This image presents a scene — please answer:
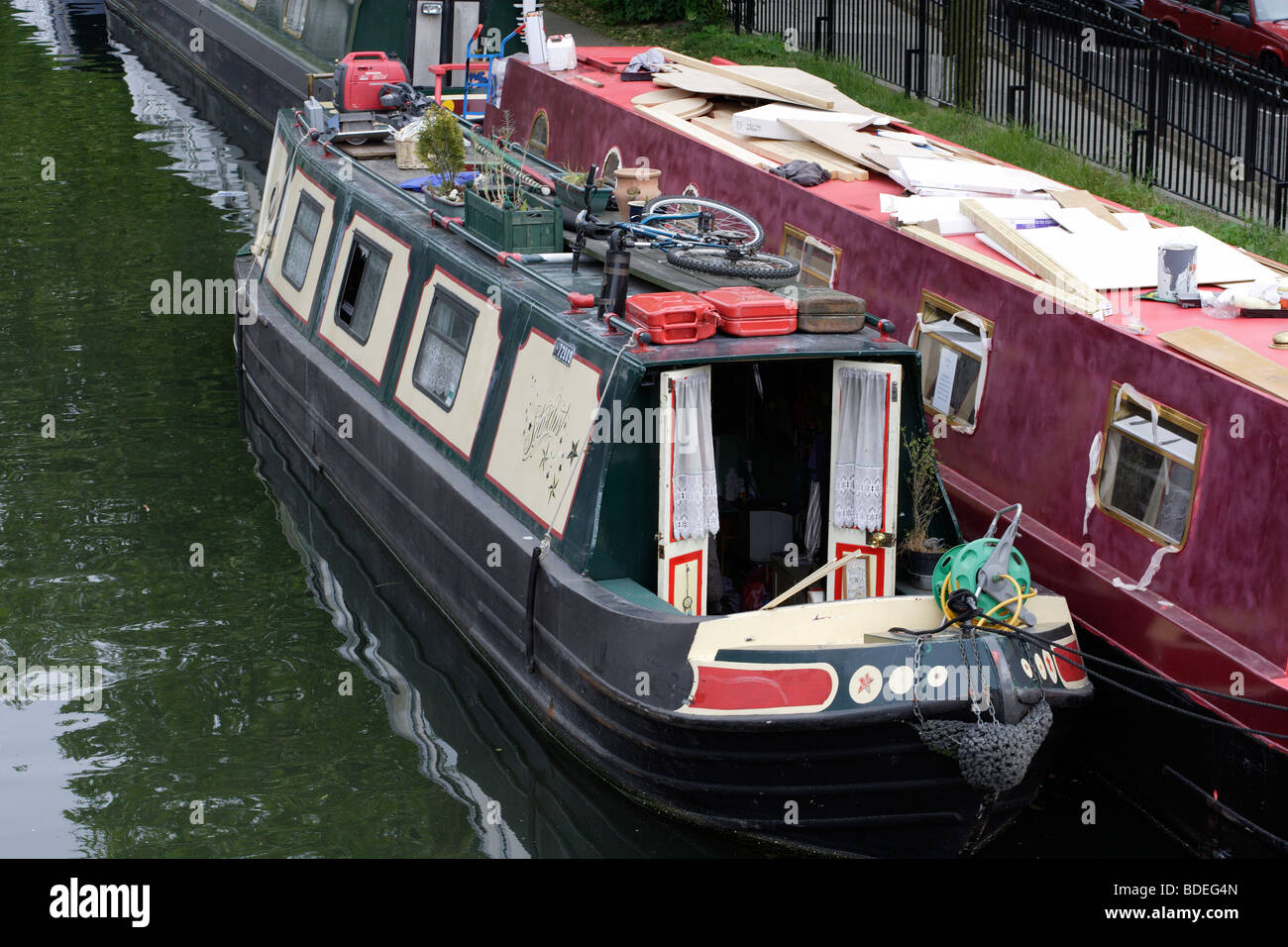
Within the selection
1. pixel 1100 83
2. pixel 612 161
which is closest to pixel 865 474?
pixel 612 161

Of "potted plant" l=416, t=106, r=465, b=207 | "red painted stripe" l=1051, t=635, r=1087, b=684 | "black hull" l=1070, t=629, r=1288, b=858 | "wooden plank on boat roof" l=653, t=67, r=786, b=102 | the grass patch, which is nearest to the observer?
"black hull" l=1070, t=629, r=1288, b=858

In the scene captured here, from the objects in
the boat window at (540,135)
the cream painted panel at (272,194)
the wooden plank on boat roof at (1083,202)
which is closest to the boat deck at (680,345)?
the wooden plank on boat roof at (1083,202)

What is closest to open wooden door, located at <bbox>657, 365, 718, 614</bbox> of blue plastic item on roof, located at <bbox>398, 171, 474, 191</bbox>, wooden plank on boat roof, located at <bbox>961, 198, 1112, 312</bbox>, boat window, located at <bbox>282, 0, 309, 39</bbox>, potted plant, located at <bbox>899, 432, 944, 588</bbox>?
potted plant, located at <bbox>899, 432, 944, 588</bbox>

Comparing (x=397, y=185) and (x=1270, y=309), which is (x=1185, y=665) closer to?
(x=1270, y=309)

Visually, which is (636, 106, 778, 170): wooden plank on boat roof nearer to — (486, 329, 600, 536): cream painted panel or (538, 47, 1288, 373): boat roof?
(538, 47, 1288, 373): boat roof

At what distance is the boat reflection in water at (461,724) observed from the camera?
322 inches

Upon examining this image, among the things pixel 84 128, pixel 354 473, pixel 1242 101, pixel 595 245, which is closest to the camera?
pixel 595 245

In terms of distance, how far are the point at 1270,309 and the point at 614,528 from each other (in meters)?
3.46

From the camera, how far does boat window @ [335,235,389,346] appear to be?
11305 mm

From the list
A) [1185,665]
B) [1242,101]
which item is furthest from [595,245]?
[1242,101]

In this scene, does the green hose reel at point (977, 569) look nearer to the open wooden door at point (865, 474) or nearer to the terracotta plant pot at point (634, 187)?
the open wooden door at point (865, 474)

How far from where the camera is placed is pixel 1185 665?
7832mm

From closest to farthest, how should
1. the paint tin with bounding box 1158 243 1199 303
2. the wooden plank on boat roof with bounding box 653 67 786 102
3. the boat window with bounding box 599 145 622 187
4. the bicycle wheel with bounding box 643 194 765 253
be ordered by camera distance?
the paint tin with bounding box 1158 243 1199 303, the bicycle wheel with bounding box 643 194 765 253, the wooden plank on boat roof with bounding box 653 67 786 102, the boat window with bounding box 599 145 622 187

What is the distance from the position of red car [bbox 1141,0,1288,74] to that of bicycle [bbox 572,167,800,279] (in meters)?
9.30
